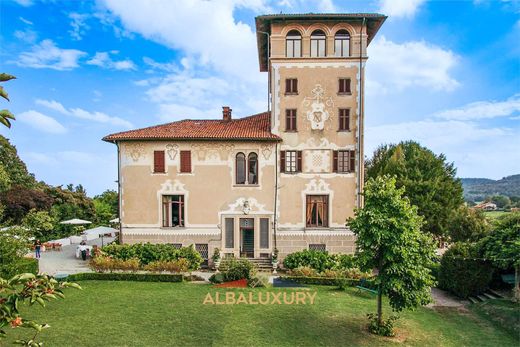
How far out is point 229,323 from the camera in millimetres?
12898

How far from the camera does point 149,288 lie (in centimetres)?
1734

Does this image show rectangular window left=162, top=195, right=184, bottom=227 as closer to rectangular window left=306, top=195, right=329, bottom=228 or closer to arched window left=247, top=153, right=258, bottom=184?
arched window left=247, top=153, right=258, bottom=184

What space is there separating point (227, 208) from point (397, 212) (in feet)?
43.2

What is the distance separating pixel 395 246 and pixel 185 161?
50.6 ft

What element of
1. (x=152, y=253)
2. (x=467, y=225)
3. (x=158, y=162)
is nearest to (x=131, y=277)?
(x=152, y=253)

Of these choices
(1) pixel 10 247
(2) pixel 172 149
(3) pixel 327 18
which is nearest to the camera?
(1) pixel 10 247

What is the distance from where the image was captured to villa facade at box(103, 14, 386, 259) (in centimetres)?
2267

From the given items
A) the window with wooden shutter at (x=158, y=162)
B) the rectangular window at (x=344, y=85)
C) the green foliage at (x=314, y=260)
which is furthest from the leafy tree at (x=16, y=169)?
the rectangular window at (x=344, y=85)

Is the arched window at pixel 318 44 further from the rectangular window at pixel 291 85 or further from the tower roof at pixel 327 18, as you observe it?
the rectangular window at pixel 291 85

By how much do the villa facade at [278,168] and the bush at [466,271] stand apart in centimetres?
640

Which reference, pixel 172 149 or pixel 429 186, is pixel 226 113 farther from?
pixel 429 186

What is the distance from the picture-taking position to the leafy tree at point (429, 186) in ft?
97.6

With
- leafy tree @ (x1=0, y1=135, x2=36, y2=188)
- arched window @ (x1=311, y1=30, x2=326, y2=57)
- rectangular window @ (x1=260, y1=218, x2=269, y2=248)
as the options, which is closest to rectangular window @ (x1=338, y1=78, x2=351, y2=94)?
arched window @ (x1=311, y1=30, x2=326, y2=57)

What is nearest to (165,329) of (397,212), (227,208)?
(397,212)
